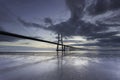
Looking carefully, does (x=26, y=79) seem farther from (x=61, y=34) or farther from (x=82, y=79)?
(x=61, y=34)

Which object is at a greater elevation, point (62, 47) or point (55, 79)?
point (62, 47)

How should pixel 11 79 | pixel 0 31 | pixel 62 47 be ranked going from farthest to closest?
pixel 62 47
pixel 0 31
pixel 11 79

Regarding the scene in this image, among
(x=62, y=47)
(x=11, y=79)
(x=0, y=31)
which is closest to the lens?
(x=11, y=79)

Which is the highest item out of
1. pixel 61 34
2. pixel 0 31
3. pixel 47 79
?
pixel 61 34

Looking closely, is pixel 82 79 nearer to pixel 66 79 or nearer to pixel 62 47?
pixel 66 79

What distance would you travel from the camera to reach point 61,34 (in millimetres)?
48625

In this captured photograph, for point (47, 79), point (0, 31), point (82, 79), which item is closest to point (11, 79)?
point (47, 79)

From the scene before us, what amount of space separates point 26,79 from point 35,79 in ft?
0.53

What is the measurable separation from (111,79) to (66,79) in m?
0.85

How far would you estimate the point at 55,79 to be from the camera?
8.66 ft

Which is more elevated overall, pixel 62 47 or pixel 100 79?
pixel 62 47

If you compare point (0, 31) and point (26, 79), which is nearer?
point (26, 79)

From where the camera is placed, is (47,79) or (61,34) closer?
(47,79)

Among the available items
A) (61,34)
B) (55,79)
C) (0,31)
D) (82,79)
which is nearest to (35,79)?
(55,79)
